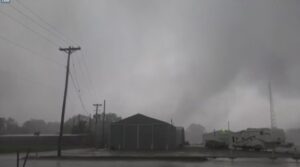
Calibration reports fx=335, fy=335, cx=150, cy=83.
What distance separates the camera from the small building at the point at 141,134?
53.8 metres

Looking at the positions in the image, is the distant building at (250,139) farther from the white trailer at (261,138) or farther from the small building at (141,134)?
the small building at (141,134)

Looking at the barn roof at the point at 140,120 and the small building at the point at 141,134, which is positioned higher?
the barn roof at the point at 140,120

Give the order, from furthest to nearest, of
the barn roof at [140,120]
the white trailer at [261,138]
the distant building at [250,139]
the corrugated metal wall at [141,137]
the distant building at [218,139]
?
the distant building at [218,139], the barn roof at [140,120], the corrugated metal wall at [141,137], the distant building at [250,139], the white trailer at [261,138]

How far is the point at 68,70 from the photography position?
38906 millimetres

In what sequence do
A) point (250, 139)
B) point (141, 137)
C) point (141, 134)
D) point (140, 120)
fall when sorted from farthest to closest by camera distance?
point (140, 120)
point (141, 134)
point (141, 137)
point (250, 139)

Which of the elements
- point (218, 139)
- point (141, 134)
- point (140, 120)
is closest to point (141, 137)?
point (141, 134)

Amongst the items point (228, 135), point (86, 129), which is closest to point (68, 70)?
point (228, 135)

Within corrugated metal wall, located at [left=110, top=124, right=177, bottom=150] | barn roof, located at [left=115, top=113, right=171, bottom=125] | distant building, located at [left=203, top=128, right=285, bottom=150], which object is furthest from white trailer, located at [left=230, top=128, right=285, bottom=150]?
barn roof, located at [left=115, top=113, right=171, bottom=125]

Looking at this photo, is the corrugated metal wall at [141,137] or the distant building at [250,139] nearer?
the distant building at [250,139]

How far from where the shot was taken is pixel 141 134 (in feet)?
179

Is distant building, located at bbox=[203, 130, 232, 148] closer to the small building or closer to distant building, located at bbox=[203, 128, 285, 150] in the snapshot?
distant building, located at bbox=[203, 128, 285, 150]

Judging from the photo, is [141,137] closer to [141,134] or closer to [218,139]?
[141,134]

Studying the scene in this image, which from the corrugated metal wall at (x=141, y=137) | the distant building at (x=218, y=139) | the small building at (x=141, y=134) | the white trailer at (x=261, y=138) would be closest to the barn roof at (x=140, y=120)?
the small building at (x=141, y=134)

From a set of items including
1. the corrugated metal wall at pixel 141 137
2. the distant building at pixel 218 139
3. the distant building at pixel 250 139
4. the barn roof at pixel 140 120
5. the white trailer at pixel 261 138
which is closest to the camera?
the white trailer at pixel 261 138
